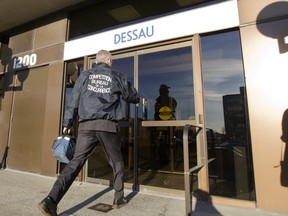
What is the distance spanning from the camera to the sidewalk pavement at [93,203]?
A: 8.57 ft

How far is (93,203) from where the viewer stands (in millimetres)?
2916

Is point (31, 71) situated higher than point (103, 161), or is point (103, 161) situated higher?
point (31, 71)

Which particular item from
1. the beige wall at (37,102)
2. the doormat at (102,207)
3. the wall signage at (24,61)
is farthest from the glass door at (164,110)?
the wall signage at (24,61)

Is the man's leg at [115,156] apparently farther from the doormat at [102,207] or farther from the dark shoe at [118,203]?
the doormat at [102,207]

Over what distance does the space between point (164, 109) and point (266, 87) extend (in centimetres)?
140

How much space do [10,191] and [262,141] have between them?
3398mm

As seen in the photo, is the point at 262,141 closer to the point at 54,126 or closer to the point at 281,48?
the point at 281,48

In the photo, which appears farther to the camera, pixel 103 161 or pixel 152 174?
pixel 103 161

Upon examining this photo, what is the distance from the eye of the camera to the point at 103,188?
12.0 feet

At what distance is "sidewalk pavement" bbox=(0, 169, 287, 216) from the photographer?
8.57 feet

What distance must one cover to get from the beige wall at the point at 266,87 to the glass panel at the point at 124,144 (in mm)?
1747

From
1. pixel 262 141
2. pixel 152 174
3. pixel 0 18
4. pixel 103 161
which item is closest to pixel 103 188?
pixel 103 161

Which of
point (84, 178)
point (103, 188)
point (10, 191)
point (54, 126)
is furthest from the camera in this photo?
point (54, 126)

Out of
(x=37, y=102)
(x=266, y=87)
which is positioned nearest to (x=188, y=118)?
(x=266, y=87)
